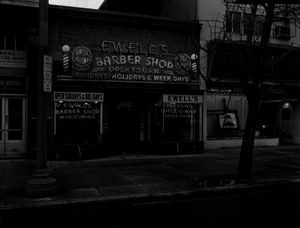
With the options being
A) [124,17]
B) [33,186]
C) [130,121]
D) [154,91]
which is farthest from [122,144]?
[33,186]

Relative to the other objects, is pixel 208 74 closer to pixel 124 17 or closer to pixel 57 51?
pixel 124 17

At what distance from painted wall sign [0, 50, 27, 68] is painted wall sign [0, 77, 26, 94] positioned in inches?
21.2

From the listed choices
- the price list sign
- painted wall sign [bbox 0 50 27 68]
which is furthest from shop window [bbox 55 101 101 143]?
the price list sign

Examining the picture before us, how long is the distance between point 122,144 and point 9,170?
6.68m

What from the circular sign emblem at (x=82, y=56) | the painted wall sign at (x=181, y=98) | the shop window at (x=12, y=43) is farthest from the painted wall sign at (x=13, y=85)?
the painted wall sign at (x=181, y=98)

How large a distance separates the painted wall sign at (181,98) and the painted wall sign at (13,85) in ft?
18.9

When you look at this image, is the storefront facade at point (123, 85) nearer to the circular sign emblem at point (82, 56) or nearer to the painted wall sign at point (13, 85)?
the circular sign emblem at point (82, 56)

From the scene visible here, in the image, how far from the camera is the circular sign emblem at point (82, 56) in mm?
13117

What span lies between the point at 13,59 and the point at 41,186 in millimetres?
7446

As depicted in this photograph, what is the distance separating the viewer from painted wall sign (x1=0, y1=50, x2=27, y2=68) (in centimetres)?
1310

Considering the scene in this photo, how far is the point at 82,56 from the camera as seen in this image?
1321cm

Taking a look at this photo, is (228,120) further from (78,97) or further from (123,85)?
(78,97)

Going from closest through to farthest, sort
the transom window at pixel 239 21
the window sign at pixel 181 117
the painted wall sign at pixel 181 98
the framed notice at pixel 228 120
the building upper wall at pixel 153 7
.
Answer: the transom window at pixel 239 21
the painted wall sign at pixel 181 98
the window sign at pixel 181 117
the framed notice at pixel 228 120
the building upper wall at pixel 153 7

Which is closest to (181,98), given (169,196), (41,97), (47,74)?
(169,196)
